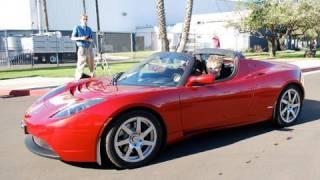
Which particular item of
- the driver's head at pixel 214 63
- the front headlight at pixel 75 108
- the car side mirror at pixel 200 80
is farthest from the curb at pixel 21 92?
the front headlight at pixel 75 108

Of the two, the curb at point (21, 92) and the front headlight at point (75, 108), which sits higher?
the front headlight at point (75, 108)

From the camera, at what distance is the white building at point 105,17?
50.2m

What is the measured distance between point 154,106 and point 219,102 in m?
1.05

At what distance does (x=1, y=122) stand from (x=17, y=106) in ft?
6.71

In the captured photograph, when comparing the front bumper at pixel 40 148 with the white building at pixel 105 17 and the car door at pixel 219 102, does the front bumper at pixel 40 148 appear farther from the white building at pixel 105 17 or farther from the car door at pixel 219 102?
the white building at pixel 105 17

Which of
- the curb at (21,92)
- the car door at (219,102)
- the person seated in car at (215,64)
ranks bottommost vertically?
the curb at (21,92)

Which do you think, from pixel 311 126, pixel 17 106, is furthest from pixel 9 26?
pixel 311 126

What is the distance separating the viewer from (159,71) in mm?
5824

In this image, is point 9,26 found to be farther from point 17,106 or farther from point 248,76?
point 248,76

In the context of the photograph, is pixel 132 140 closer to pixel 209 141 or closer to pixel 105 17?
pixel 209 141

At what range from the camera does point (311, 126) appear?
23.2 ft

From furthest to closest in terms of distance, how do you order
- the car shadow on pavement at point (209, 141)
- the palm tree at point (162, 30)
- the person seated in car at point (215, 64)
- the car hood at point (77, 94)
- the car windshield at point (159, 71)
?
the palm tree at point (162, 30)
the person seated in car at point (215, 64)
the car windshield at point (159, 71)
the car shadow on pavement at point (209, 141)
the car hood at point (77, 94)

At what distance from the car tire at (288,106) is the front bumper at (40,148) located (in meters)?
3.38

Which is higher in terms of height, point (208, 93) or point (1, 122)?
point (208, 93)
